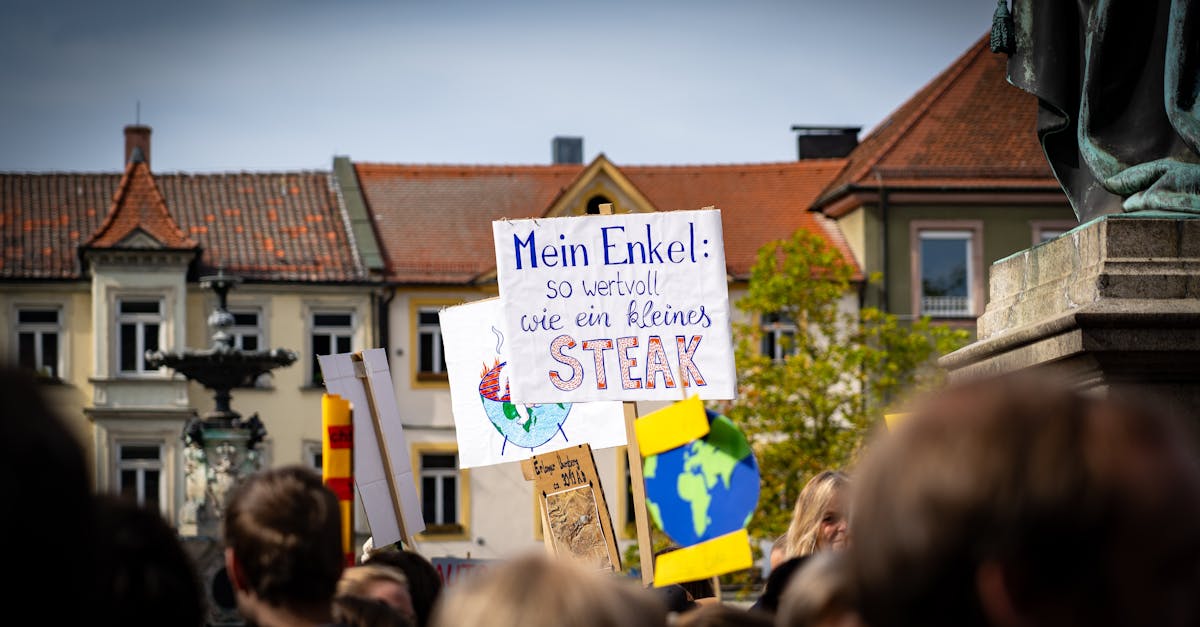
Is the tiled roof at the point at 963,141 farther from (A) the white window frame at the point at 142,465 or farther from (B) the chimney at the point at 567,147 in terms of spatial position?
(A) the white window frame at the point at 142,465

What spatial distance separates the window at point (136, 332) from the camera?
4000 centimetres

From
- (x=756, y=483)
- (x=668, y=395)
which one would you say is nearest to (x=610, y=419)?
(x=668, y=395)

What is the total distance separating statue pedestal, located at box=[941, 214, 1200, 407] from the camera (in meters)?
6.07

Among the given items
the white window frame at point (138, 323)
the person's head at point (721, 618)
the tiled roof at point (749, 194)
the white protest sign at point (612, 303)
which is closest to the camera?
the person's head at point (721, 618)

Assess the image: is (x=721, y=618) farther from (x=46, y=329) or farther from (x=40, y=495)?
(x=46, y=329)

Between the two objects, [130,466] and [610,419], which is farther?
[130,466]

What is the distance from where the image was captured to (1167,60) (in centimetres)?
660

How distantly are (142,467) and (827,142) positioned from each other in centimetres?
1908

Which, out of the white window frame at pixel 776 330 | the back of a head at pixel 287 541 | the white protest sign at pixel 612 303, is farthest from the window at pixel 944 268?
the back of a head at pixel 287 541

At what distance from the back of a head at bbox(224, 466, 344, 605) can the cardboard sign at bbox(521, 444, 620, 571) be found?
3.61 meters

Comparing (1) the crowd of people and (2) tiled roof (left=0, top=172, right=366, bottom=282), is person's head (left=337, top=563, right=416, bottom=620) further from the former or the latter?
(2) tiled roof (left=0, top=172, right=366, bottom=282)

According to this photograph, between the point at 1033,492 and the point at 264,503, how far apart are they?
2.25 m

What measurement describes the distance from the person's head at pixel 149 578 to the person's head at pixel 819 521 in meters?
2.97

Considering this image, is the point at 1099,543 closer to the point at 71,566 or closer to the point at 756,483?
the point at 71,566
